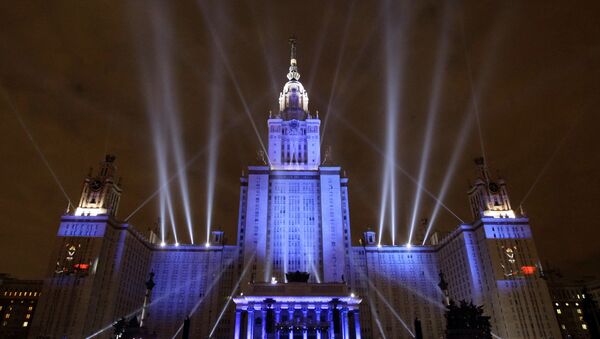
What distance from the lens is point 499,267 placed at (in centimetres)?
7738

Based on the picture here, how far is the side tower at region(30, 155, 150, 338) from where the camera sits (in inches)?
2862

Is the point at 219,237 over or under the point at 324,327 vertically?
over

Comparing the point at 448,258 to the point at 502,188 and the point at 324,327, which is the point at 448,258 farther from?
the point at 324,327

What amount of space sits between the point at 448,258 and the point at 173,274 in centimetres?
6971

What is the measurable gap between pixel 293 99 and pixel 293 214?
42900mm

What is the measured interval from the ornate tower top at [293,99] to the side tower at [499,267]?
5525cm

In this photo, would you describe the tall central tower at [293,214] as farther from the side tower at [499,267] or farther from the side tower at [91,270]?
the side tower at [91,270]

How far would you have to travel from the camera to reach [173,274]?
320ft

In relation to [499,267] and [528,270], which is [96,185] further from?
[528,270]

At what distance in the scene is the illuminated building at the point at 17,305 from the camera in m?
110

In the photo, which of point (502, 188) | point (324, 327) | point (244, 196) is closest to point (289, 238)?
point (244, 196)

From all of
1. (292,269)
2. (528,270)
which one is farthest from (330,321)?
(528,270)

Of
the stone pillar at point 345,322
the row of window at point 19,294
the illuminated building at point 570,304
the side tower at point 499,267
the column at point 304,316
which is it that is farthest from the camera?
the row of window at point 19,294

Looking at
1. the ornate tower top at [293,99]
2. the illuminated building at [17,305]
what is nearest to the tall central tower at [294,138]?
the ornate tower top at [293,99]
